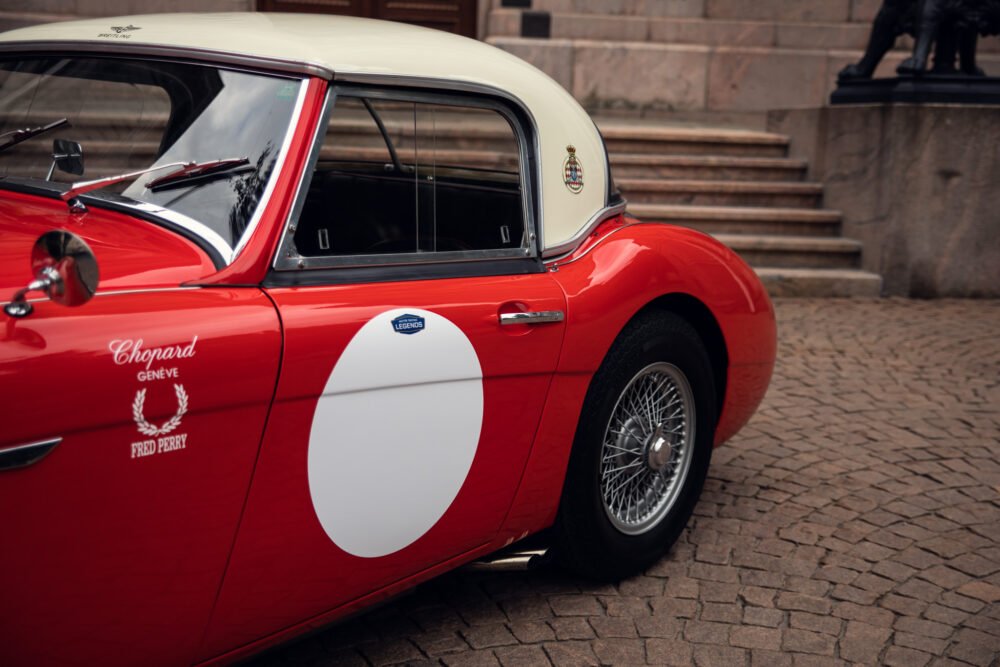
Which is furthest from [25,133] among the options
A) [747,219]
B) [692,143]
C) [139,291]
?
[692,143]

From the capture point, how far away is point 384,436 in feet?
7.91

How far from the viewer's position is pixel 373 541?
2473 mm

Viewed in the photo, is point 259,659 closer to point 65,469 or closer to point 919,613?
point 65,469

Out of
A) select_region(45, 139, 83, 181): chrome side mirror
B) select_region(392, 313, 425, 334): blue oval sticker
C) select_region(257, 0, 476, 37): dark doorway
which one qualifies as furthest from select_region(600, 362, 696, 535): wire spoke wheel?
select_region(257, 0, 476, 37): dark doorway

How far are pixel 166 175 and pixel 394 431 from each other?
0.82m

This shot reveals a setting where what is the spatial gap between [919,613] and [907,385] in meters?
2.90

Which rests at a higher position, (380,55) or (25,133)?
(380,55)

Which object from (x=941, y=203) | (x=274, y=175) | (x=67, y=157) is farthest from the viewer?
(x=941, y=203)

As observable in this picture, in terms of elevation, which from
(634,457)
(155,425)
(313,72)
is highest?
(313,72)

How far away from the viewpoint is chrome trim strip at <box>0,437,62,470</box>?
1743 mm

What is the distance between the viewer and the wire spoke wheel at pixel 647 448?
10.9 ft

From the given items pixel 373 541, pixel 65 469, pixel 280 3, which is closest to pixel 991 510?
pixel 373 541

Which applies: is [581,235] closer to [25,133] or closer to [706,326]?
[706,326]

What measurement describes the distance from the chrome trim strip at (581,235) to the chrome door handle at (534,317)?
228 millimetres
